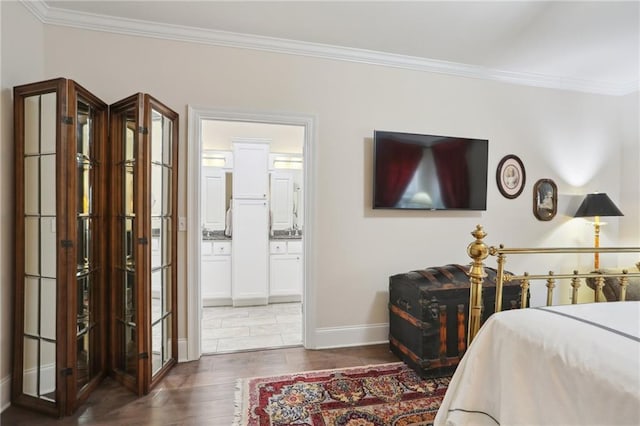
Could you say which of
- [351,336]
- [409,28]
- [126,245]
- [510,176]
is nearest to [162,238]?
[126,245]

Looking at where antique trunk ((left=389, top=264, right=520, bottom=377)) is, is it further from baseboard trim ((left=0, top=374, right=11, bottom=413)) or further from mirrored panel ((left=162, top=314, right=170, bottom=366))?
baseboard trim ((left=0, top=374, right=11, bottom=413))

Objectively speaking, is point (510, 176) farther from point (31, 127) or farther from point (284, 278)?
point (31, 127)

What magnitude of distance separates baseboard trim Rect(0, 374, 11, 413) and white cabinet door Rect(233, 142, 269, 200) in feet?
8.69

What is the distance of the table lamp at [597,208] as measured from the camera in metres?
3.12

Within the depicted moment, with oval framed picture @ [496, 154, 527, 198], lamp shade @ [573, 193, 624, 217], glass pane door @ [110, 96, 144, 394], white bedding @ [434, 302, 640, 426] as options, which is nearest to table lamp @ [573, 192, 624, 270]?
lamp shade @ [573, 193, 624, 217]

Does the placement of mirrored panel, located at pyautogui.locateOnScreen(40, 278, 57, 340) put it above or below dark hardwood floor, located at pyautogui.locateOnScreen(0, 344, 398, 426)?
above

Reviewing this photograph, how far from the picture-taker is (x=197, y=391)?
2.07 m

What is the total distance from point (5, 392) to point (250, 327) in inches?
73.7

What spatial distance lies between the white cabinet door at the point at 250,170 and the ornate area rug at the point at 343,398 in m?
2.45

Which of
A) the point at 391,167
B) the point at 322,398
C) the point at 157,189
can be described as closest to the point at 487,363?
the point at 322,398

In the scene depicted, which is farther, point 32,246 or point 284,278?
point 284,278

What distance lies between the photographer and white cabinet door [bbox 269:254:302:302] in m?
4.26

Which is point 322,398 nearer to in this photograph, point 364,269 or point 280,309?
point 364,269

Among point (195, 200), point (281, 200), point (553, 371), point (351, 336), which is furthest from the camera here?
point (281, 200)
